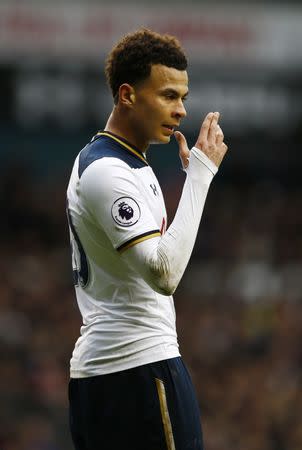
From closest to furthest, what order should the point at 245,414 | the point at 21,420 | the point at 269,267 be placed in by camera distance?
the point at 21,420, the point at 245,414, the point at 269,267

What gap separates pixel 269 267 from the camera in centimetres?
1611

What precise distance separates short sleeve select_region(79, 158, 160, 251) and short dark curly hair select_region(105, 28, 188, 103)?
1.25 feet

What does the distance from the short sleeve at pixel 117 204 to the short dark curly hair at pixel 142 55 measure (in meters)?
0.38

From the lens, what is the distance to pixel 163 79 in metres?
4.32

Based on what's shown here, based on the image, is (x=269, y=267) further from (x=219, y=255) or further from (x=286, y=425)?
(x=286, y=425)

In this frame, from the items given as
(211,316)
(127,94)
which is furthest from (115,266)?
(211,316)

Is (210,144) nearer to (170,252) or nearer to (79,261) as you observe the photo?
(170,252)

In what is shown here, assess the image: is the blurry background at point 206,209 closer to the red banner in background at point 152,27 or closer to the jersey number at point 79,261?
the red banner in background at point 152,27

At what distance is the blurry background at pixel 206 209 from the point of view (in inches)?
509

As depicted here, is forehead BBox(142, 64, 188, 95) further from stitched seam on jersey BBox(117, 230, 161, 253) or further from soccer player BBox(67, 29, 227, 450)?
stitched seam on jersey BBox(117, 230, 161, 253)

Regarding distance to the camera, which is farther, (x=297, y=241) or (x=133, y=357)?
(x=297, y=241)

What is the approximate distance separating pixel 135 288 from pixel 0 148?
12.5 metres

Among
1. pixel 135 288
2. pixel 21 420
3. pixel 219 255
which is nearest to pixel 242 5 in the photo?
pixel 219 255

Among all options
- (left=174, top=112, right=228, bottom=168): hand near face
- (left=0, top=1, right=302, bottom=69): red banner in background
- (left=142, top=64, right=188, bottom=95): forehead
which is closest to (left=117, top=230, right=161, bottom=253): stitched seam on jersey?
(left=174, top=112, right=228, bottom=168): hand near face
